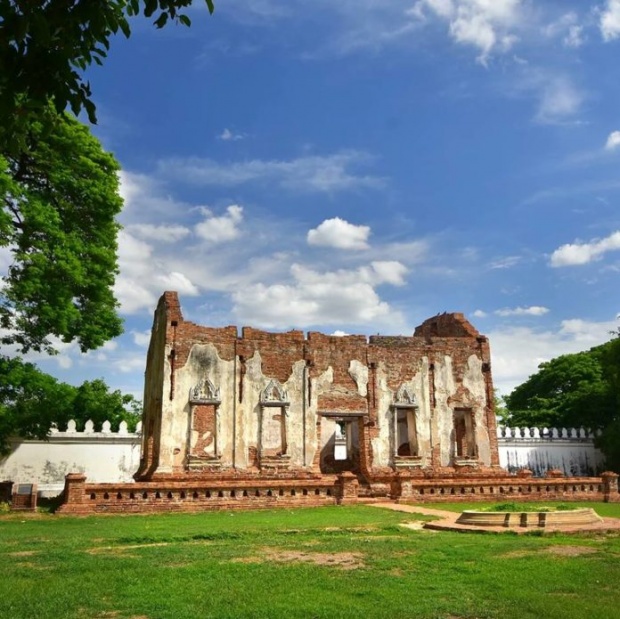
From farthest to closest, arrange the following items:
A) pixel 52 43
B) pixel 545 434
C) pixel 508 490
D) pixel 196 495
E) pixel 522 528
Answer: pixel 545 434 < pixel 508 490 < pixel 196 495 < pixel 522 528 < pixel 52 43

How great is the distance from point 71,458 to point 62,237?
10016mm

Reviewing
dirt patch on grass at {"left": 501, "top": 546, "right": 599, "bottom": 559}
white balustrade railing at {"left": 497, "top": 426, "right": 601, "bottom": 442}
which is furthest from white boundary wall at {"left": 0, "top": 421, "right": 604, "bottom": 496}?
dirt patch on grass at {"left": 501, "top": 546, "right": 599, "bottom": 559}

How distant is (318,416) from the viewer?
2017 centimetres

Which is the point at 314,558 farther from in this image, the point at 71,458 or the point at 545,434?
the point at 545,434

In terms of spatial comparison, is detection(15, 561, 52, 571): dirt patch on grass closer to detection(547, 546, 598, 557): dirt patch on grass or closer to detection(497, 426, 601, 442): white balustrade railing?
detection(547, 546, 598, 557): dirt patch on grass

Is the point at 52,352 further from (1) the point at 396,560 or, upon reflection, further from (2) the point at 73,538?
(1) the point at 396,560

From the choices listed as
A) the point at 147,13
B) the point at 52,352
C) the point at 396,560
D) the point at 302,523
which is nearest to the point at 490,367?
the point at 302,523

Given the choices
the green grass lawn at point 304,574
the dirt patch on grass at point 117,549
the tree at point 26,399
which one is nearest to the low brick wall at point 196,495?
the tree at point 26,399

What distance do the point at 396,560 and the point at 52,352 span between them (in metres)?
13.1

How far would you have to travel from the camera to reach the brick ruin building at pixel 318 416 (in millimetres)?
18375

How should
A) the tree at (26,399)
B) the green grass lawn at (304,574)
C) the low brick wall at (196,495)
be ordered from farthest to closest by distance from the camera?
the tree at (26,399)
the low brick wall at (196,495)
the green grass lawn at (304,574)

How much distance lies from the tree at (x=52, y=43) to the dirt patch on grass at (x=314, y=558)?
5571 millimetres

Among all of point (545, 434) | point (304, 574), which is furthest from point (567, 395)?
point (304, 574)

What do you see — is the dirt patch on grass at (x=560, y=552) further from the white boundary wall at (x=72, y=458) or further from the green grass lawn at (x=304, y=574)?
the white boundary wall at (x=72, y=458)
